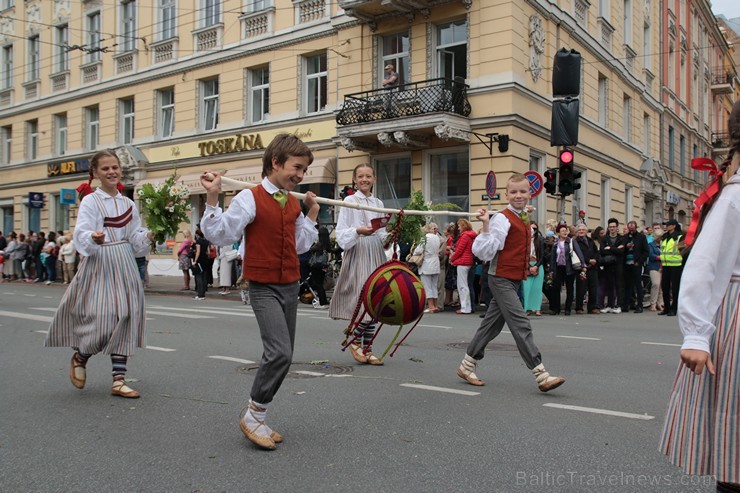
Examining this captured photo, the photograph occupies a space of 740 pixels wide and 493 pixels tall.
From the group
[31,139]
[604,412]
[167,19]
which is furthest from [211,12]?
[604,412]

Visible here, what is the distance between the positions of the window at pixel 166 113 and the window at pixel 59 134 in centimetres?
769

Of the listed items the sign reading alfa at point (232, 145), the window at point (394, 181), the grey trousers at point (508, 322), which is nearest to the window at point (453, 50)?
the window at point (394, 181)

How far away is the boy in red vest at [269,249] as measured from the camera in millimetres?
4406

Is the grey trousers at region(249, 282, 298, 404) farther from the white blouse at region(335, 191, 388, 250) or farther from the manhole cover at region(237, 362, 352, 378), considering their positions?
the white blouse at region(335, 191, 388, 250)

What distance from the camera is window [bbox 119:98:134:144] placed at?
102 feet

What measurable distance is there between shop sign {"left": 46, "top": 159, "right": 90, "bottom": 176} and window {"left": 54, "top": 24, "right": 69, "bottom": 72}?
4606mm

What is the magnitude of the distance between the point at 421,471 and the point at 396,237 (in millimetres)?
2789

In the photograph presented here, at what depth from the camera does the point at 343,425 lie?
5000mm

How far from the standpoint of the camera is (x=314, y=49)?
958 inches

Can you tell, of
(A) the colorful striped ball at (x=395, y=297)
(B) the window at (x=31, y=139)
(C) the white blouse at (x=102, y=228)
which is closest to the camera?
(A) the colorful striped ball at (x=395, y=297)

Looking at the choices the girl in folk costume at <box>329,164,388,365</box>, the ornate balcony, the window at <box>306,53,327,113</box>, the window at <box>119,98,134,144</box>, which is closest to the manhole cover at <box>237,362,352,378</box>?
the girl in folk costume at <box>329,164,388,365</box>

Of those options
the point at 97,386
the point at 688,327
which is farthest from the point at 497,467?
the point at 97,386

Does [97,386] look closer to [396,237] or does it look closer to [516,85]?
[396,237]

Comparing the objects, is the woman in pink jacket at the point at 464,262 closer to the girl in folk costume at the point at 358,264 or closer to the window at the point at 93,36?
the girl in folk costume at the point at 358,264
